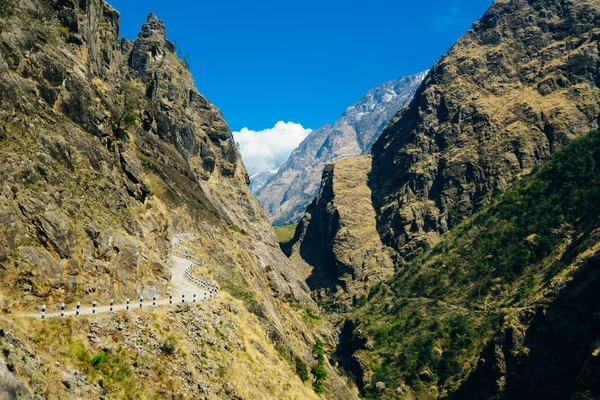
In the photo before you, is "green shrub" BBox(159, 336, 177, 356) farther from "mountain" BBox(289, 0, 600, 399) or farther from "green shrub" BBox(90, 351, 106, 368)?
"mountain" BBox(289, 0, 600, 399)

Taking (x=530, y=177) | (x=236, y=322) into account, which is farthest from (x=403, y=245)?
(x=236, y=322)

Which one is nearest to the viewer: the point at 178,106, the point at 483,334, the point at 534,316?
the point at 534,316

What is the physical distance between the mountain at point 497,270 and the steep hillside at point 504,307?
323 mm

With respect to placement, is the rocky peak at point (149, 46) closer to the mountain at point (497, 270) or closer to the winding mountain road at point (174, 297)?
the winding mountain road at point (174, 297)

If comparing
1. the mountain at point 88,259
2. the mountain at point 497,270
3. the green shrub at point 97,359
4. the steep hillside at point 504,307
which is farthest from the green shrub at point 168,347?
the mountain at point 497,270

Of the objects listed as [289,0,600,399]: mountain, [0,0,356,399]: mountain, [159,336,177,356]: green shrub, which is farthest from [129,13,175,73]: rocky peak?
[159,336,177,356]: green shrub

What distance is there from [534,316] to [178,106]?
10356cm

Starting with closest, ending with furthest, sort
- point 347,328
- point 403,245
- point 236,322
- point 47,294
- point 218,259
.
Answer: point 47,294
point 236,322
point 218,259
point 347,328
point 403,245

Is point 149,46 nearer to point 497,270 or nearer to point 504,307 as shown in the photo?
point 497,270

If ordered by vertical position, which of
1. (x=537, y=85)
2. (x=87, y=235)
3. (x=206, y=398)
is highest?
(x=537, y=85)

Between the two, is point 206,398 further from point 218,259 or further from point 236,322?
point 218,259

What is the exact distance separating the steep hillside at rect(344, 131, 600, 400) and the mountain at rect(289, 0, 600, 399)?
1.06 feet

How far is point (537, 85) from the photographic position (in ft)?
639

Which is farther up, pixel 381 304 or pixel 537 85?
pixel 537 85
